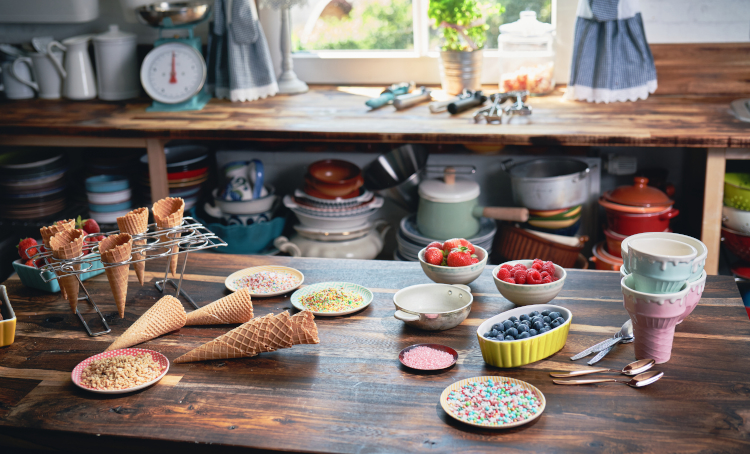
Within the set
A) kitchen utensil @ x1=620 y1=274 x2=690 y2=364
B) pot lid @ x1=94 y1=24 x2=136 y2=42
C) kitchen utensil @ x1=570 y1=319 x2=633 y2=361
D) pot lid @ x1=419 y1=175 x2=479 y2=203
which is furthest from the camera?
pot lid @ x1=94 y1=24 x2=136 y2=42

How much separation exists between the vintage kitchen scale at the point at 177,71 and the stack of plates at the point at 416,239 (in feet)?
3.25

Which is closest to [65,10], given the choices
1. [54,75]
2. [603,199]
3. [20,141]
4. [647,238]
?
[54,75]

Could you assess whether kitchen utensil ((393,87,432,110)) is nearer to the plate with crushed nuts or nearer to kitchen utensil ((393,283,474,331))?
kitchen utensil ((393,283,474,331))

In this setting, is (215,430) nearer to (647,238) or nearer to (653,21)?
(647,238)

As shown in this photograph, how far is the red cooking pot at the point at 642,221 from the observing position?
2402 mm

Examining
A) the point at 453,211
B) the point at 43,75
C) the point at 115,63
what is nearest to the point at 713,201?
the point at 453,211

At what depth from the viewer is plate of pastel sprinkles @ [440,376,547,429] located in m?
1.05

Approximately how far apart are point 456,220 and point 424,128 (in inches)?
15.5

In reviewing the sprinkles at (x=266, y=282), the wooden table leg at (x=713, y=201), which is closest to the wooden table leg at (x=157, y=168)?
the sprinkles at (x=266, y=282)

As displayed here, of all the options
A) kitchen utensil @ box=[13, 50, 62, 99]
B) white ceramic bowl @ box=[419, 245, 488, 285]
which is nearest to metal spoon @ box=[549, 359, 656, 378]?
white ceramic bowl @ box=[419, 245, 488, 285]

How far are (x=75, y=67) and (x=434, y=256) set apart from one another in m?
Answer: 2.23

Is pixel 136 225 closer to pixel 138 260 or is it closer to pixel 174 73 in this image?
pixel 138 260

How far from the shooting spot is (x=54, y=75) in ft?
9.97

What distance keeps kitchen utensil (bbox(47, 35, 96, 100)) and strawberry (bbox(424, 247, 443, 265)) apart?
2165 mm
